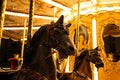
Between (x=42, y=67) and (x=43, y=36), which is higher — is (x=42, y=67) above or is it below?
below

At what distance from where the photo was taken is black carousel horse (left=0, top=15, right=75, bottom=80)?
9.03ft

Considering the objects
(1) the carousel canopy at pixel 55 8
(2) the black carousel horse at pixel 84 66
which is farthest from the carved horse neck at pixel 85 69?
(1) the carousel canopy at pixel 55 8

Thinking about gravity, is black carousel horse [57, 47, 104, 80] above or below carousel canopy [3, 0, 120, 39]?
below

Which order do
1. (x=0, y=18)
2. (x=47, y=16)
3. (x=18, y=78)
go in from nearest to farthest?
(x=18, y=78)
(x=0, y=18)
(x=47, y=16)

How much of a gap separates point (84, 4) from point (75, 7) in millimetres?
453

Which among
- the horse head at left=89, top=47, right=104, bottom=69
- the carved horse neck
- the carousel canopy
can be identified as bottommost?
the carved horse neck

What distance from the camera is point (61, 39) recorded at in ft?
9.13

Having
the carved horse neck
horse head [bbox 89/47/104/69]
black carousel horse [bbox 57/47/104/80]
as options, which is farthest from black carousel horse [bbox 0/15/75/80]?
horse head [bbox 89/47/104/69]

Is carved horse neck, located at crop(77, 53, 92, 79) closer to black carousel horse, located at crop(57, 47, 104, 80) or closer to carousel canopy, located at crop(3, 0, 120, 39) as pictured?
black carousel horse, located at crop(57, 47, 104, 80)

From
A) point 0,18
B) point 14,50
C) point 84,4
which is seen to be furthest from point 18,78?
point 14,50

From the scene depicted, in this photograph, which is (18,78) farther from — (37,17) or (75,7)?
(37,17)

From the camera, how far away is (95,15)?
8.77 metres

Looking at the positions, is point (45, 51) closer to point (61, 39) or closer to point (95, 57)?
point (61, 39)

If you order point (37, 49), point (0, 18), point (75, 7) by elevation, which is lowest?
point (37, 49)
